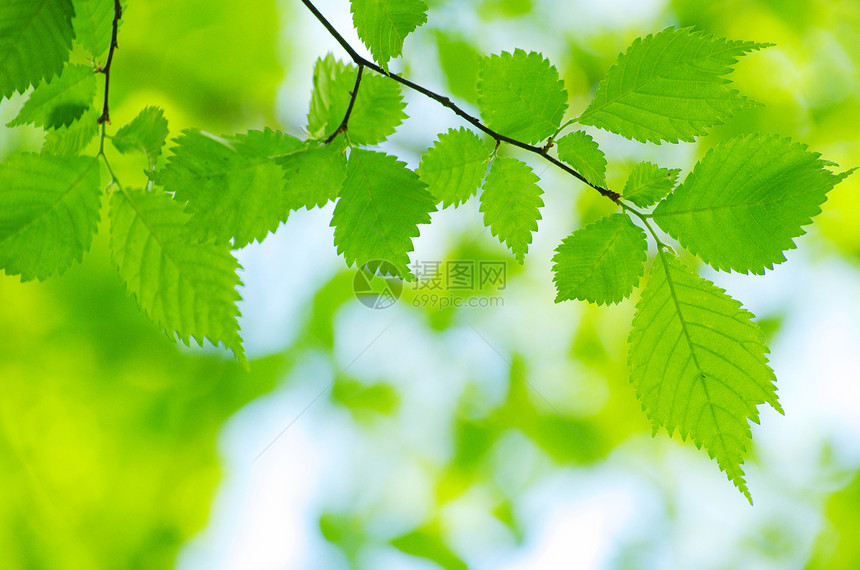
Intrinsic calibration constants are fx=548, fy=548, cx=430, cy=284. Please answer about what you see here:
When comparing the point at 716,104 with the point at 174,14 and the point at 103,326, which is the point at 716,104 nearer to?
the point at 174,14

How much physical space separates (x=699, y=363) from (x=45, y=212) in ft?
2.25

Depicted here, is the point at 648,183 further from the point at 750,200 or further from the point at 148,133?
the point at 148,133

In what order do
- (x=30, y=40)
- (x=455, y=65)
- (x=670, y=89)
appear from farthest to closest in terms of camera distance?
(x=455, y=65)
(x=670, y=89)
(x=30, y=40)

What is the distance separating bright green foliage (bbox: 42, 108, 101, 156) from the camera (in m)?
0.63

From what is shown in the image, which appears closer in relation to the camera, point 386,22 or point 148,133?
point 386,22

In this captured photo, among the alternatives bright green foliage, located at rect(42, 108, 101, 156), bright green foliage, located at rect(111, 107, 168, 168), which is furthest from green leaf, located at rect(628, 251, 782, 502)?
bright green foliage, located at rect(42, 108, 101, 156)

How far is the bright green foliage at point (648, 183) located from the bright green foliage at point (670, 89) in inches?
1.8

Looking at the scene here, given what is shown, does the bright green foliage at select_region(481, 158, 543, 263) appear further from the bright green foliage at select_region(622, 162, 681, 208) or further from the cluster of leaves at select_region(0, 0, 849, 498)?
the bright green foliage at select_region(622, 162, 681, 208)

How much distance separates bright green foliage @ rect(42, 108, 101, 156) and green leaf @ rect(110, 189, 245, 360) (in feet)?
0.35

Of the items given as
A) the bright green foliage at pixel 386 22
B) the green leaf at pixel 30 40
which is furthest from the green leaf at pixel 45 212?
the bright green foliage at pixel 386 22

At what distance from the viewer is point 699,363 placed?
0.57 m

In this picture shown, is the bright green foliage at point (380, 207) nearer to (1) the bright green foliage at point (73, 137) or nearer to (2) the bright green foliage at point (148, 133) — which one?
(2) the bright green foliage at point (148, 133)

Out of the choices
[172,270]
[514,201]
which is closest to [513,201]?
[514,201]

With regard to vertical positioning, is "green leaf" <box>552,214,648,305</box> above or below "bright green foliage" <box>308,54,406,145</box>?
below
